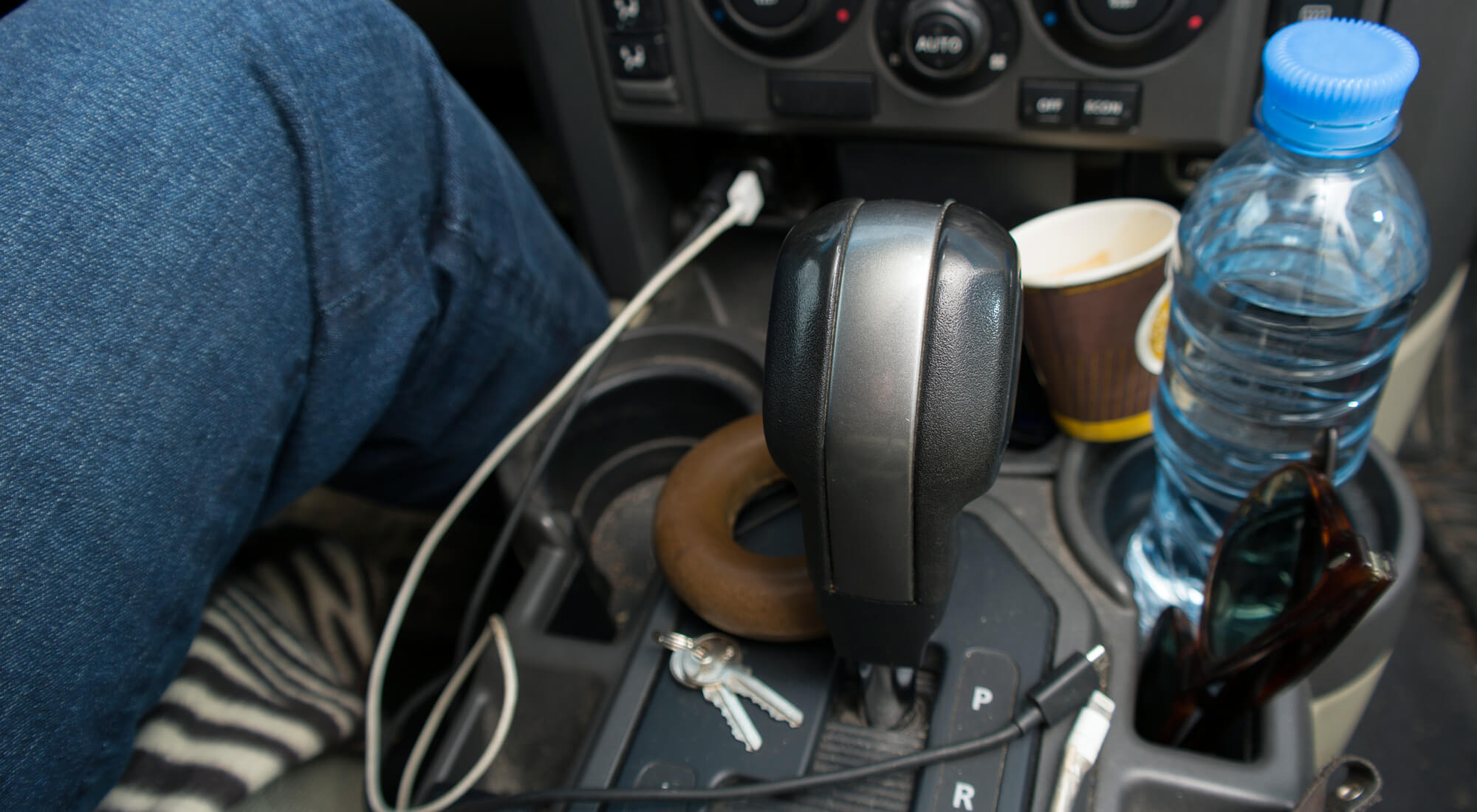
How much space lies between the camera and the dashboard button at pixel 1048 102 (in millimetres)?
570

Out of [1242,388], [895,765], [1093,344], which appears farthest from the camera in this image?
[1242,388]

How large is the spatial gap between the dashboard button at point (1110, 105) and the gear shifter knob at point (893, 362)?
0.28 meters

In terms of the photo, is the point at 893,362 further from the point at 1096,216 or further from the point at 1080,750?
the point at 1096,216

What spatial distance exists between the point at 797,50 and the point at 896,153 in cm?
11

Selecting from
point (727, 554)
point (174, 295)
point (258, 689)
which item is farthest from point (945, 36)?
point (258, 689)

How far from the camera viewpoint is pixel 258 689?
622 mm

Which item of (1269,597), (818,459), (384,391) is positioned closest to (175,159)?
(384,391)

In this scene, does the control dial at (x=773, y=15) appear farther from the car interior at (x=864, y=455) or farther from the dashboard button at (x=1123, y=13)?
the dashboard button at (x=1123, y=13)

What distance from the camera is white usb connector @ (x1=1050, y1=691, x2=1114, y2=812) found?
420mm

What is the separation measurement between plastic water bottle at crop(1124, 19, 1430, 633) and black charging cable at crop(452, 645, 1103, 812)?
13 centimetres

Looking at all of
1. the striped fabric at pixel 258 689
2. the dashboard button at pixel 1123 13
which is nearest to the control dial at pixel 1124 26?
the dashboard button at pixel 1123 13

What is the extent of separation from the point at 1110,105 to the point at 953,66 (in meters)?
0.09

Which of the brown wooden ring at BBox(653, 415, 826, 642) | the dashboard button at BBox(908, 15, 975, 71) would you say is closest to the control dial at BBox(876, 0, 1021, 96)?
the dashboard button at BBox(908, 15, 975, 71)

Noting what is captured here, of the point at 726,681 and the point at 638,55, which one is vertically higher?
the point at 638,55
